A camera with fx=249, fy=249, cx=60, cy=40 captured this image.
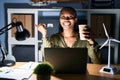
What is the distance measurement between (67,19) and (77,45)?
0.99ft

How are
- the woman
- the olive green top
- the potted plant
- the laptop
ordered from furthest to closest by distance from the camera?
the woman → the olive green top → the laptop → the potted plant

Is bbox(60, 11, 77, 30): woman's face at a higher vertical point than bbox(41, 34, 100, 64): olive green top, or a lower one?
higher

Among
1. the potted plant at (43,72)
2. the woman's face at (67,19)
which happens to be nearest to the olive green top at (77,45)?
the woman's face at (67,19)

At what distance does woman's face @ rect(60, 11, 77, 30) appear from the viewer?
106 inches

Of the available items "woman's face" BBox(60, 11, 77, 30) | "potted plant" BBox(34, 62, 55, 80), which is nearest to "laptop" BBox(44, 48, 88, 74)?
"potted plant" BBox(34, 62, 55, 80)

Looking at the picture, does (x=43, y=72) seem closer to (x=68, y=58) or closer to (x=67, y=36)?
(x=68, y=58)

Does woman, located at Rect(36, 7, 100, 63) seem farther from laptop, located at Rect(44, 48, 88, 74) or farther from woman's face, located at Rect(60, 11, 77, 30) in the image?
laptop, located at Rect(44, 48, 88, 74)

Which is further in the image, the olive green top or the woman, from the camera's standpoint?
the woman

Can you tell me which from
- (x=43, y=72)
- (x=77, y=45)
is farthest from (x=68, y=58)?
(x=77, y=45)

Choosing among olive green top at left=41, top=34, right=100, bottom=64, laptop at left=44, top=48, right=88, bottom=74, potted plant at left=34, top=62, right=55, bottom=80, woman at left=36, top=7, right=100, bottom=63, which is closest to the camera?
potted plant at left=34, top=62, right=55, bottom=80

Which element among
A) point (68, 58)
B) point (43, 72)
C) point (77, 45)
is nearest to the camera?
point (43, 72)

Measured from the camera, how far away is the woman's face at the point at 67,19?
8.84 feet

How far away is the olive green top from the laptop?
49 cm

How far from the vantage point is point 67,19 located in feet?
8.85
